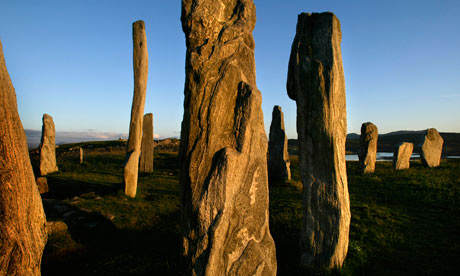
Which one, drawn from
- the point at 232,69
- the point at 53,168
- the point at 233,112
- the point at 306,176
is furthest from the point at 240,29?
the point at 53,168

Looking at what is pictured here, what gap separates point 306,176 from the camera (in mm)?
4656

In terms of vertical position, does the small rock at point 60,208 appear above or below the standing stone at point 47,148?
below

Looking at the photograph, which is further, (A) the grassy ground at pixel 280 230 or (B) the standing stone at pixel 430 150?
(B) the standing stone at pixel 430 150

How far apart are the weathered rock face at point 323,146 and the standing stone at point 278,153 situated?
7327mm

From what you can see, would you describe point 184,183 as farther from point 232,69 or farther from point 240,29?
point 240,29

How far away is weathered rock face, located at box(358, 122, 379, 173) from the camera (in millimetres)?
13523

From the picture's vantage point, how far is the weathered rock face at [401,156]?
567 inches

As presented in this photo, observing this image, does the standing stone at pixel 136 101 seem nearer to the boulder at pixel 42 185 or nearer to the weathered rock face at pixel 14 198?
the boulder at pixel 42 185

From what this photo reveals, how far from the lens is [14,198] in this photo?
3586 mm

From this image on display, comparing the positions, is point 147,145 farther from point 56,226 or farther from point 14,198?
point 14,198

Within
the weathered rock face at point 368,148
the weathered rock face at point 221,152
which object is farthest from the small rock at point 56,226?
→ the weathered rock face at point 368,148

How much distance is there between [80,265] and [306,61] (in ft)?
17.1

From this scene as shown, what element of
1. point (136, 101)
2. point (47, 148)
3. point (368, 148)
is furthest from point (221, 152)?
point (47, 148)

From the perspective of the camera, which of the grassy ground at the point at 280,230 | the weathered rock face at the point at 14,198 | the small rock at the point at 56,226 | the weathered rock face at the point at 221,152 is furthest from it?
the small rock at the point at 56,226
